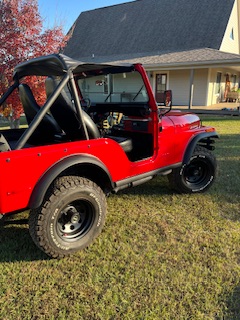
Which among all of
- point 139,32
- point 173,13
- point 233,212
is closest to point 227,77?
point 173,13

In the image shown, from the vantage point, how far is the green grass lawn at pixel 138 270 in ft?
6.37

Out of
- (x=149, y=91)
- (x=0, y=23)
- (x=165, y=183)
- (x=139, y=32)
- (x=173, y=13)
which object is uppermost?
(x=173, y=13)

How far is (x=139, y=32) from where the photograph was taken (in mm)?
19078

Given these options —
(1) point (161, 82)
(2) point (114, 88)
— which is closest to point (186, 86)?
(1) point (161, 82)

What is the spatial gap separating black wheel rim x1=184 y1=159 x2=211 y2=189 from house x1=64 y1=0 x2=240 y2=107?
10598mm

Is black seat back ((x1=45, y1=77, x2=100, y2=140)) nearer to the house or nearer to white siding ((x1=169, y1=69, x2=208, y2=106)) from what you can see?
the house

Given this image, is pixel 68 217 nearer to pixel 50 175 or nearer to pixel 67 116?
pixel 50 175

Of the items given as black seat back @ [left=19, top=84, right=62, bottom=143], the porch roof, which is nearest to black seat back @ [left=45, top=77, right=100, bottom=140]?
black seat back @ [left=19, top=84, right=62, bottom=143]

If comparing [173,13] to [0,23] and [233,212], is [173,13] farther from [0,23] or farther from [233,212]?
[233,212]

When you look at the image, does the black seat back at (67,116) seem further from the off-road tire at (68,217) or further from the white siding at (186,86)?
the white siding at (186,86)

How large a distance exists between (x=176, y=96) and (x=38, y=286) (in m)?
16.9

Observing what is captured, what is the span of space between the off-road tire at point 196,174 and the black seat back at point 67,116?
1.54m

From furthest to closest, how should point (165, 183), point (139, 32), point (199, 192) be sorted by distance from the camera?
point (139, 32)
point (165, 183)
point (199, 192)

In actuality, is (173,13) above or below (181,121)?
above
